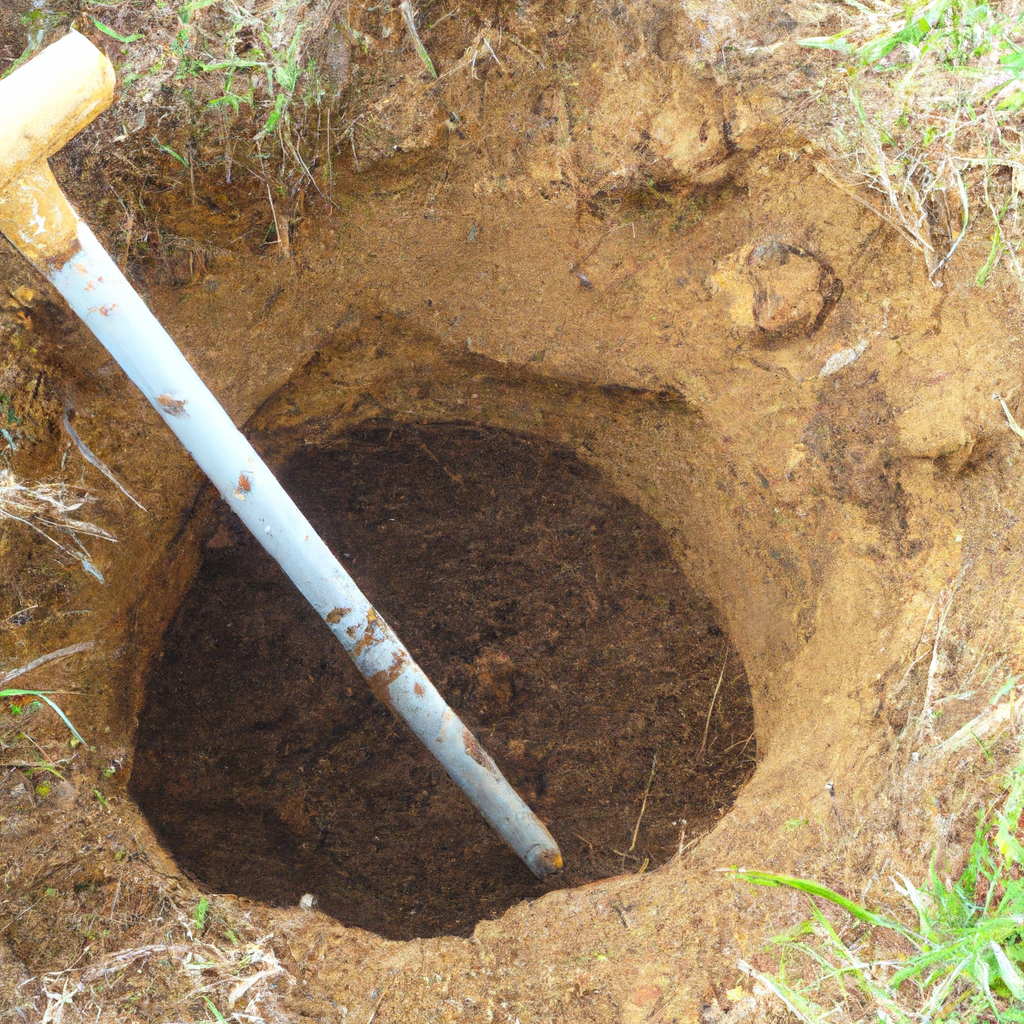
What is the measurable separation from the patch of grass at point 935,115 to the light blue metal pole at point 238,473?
1677mm

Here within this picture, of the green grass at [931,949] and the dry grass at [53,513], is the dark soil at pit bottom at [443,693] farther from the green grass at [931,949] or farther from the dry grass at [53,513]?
the green grass at [931,949]

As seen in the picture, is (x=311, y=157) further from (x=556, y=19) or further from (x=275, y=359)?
(x=556, y=19)

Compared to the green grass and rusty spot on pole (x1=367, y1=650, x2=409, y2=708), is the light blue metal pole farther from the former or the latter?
the green grass

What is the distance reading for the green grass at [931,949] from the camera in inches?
53.1

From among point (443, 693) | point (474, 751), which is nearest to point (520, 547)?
point (443, 693)

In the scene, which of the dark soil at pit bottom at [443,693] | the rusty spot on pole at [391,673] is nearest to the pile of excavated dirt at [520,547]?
the dark soil at pit bottom at [443,693]

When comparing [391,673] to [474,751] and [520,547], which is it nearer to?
[474,751]

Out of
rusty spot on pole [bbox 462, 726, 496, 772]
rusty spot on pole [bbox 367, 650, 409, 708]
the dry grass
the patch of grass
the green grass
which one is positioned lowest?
the green grass

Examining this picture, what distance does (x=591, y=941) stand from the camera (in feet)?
5.32

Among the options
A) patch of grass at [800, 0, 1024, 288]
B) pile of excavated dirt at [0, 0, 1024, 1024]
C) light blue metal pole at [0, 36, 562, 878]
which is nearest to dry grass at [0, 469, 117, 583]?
pile of excavated dirt at [0, 0, 1024, 1024]

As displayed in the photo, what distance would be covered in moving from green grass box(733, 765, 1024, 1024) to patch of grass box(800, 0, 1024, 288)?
1337 mm

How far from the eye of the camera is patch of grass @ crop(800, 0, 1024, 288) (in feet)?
5.89

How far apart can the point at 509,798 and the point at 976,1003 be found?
115 cm

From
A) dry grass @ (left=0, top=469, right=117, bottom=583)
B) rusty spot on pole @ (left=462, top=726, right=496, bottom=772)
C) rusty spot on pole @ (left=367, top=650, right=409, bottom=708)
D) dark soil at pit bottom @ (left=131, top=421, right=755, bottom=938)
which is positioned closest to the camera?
dry grass @ (left=0, top=469, right=117, bottom=583)
